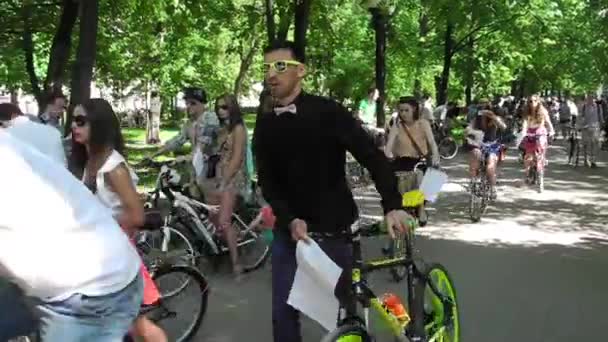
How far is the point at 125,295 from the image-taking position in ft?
9.14

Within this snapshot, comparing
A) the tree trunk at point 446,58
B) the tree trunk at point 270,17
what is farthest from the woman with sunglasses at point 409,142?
the tree trunk at point 446,58

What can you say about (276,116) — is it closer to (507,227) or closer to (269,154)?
(269,154)

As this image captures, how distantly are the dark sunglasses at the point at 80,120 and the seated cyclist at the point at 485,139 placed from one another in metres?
9.72

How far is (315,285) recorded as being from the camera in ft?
12.8

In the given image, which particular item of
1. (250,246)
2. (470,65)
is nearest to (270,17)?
(250,246)

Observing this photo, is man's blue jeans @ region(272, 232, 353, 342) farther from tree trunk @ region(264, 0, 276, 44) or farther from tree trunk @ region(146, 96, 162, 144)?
tree trunk @ region(146, 96, 162, 144)

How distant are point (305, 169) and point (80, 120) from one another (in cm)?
106

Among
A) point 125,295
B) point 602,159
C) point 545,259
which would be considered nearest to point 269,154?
point 125,295

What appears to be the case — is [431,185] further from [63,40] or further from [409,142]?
[63,40]

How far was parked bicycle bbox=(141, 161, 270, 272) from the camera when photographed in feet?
27.4

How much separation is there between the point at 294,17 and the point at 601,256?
7540mm

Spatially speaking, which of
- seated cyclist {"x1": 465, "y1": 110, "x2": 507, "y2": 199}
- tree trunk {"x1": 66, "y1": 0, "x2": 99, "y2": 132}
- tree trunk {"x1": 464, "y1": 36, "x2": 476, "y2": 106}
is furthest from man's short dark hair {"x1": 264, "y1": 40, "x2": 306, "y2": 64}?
tree trunk {"x1": 464, "y1": 36, "x2": 476, "y2": 106}

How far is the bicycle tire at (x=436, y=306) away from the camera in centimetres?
454

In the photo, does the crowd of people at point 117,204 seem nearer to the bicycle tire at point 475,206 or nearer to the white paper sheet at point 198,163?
the white paper sheet at point 198,163
